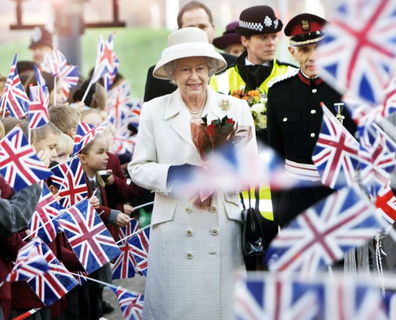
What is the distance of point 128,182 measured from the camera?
764 centimetres

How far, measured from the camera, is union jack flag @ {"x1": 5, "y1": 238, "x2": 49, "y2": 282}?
421 cm

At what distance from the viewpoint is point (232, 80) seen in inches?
253

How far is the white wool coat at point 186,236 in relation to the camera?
5129mm

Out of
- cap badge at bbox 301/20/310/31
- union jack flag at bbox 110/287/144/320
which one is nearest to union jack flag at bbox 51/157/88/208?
union jack flag at bbox 110/287/144/320

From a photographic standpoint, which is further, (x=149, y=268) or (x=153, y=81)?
(x=153, y=81)

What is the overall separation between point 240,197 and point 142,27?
14126 mm

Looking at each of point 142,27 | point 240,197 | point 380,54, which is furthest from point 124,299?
point 142,27

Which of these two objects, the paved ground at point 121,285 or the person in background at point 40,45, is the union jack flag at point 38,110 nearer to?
the paved ground at point 121,285

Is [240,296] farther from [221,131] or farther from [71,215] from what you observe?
[71,215]

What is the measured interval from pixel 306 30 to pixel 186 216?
120 centimetres

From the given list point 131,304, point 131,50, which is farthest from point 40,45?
point 131,50

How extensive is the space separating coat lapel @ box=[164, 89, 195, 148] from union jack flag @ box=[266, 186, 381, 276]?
2.05 meters

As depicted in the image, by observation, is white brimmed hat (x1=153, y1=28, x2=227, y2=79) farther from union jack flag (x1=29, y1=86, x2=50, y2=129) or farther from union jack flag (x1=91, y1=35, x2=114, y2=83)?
union jack flag (x1=91, y1=35, x2=114, y2=83)

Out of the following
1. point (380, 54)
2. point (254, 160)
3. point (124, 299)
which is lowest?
point (124, 299)
